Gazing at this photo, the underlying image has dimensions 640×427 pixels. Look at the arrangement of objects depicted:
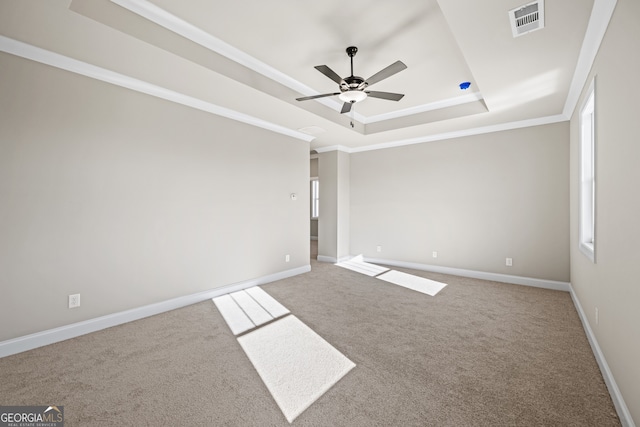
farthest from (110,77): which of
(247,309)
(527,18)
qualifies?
(527,18)

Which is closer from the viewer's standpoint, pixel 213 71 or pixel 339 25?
pixel 339 25

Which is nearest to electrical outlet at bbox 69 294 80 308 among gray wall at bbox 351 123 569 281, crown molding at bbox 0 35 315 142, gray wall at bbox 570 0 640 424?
crown molding at bbox 0 35 315 142

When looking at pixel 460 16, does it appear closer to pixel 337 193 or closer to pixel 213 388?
pixel 213 388

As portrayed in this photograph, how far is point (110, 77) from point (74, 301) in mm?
2282

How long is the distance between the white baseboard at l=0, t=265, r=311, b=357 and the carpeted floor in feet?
0.33

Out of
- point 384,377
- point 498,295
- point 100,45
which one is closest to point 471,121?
point 498,295

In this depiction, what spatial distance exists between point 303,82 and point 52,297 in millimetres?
3550

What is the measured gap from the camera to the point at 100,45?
250 cm

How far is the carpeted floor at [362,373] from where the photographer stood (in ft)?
5.83

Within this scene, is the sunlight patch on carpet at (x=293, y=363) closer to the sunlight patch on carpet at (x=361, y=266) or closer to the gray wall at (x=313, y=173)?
the sunlight patch on carpet at (x=361, y=266)

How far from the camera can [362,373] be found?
221 centimetres

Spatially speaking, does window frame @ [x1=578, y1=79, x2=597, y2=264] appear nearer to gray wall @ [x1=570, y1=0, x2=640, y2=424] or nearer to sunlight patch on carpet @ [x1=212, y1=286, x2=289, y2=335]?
gray wall @ [x1=570, y1=0, x2=640, y2=424]

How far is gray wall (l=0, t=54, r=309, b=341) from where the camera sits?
254 cm

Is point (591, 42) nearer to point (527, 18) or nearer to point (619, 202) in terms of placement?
point (527, 18)
